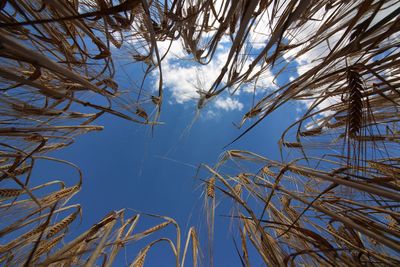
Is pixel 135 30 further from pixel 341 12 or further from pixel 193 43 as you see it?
pixel 341 12

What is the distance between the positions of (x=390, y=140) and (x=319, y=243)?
940 mm

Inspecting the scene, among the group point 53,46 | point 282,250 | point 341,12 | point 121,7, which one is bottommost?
point 282,250

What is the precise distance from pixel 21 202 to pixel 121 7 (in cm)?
184

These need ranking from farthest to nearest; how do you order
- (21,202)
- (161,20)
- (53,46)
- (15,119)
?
(161,20) → (21,202) → (53,46) → (15,119)

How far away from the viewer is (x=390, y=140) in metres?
1.39

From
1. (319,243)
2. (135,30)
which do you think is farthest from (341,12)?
(135,30)

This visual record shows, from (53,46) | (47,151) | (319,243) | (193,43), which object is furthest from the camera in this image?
(193,43)

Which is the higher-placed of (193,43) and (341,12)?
(193,43)

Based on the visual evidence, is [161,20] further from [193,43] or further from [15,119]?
[15,119]

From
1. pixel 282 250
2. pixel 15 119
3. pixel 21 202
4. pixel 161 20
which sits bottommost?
pixel 21 202

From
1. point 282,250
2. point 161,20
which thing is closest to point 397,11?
point 282,250

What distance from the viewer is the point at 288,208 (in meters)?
1.75

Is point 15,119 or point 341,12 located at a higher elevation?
point 341,12

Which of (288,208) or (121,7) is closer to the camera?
(121,7)
